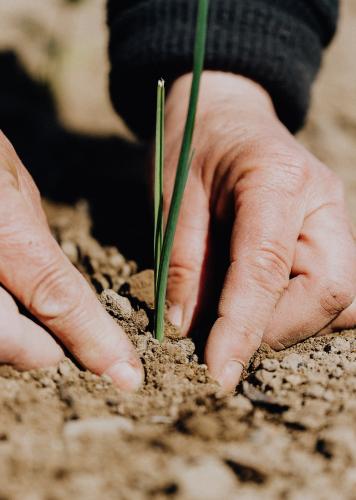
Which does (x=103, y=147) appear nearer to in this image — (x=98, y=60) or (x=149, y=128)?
(x=149, y=128)

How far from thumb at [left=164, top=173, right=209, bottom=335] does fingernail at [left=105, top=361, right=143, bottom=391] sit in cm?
27

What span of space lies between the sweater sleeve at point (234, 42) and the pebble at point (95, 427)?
4.44 ft

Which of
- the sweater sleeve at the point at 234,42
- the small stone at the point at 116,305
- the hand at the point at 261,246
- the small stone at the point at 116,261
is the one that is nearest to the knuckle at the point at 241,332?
the hand at the point at 261,246

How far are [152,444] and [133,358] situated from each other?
0.87 feet

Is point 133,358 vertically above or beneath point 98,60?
above

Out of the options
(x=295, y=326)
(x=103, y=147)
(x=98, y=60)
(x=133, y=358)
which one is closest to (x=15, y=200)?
(x=133, y=358)

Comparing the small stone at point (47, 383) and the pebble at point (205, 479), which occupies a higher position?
the pebble at point (205, 479)

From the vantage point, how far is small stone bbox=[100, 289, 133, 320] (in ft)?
3.79

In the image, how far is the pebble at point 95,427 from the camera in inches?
29.9

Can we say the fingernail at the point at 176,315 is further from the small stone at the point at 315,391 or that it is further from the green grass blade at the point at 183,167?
the small stone at the point at 315,391

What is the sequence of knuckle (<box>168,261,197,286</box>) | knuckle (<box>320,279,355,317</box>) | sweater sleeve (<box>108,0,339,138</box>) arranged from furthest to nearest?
sweater sleeve (<box>108,0,339,138</box>) < knuckle (<box>168,261,197,286</box>) < knuckle (<box>320,279,355,317</box>)

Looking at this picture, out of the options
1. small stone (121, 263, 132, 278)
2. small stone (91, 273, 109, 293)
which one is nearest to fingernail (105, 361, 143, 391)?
A: small stone (91, 273, 109, 293)

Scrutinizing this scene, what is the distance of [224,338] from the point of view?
42.1 inches

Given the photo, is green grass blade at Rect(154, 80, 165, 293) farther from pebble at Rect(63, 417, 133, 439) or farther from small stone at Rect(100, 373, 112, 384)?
pebble at Rect(63, 417, 133, 439)
